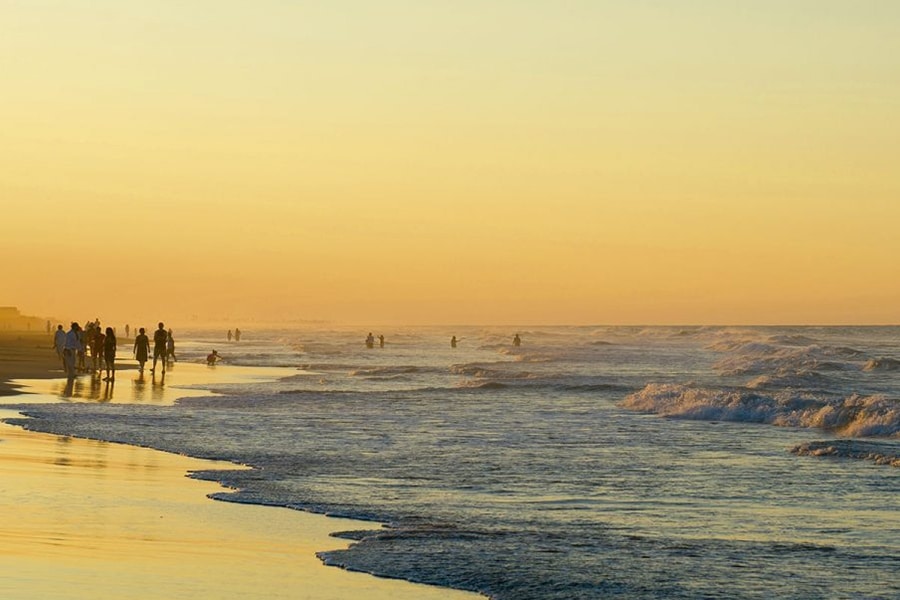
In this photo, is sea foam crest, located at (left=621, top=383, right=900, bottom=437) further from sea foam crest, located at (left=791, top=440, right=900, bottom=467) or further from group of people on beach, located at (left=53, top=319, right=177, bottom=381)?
group of people on beach, located at (left=53, top=319, right=177, bottom=381)

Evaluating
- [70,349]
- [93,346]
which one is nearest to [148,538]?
[70,349]

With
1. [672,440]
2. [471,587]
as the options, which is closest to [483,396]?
[672,440]

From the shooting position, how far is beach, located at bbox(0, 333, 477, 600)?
A: 10.3 meters

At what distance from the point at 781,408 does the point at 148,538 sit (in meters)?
22.8

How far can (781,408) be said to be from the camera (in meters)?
31.9

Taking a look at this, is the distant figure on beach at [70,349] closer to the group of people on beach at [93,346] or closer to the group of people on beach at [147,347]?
the group of people on beach at [93,346]

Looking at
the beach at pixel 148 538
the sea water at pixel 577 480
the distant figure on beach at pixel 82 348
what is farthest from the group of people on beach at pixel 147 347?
the beach at pixel 148 538

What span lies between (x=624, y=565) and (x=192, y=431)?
14.9 m

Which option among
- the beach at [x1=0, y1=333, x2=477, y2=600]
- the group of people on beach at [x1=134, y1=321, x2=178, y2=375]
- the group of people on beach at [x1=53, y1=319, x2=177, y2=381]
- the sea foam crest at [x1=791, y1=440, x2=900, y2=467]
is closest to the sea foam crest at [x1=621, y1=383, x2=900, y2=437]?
the sea foam crest at [x1=791, y1=440, x2=900, y2=467]

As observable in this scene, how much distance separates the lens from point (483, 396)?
1555 inches

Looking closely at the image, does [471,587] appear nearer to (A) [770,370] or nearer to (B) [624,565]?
(B) [624,565]

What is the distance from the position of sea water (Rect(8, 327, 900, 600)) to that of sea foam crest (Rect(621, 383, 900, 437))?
68 millimetres

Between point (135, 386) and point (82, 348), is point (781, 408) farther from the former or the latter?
point (82, 348)

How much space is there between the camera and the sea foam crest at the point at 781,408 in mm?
28375
